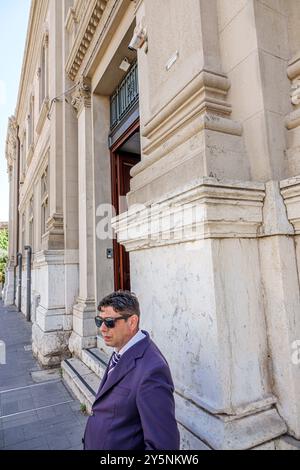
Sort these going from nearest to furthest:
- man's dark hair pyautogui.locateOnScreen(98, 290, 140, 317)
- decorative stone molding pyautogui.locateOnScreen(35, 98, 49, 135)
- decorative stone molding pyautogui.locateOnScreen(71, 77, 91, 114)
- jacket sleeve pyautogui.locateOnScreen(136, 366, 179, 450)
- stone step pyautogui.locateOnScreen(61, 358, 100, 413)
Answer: jacket sleeve pyautogui.locateOnScreen(136, 366, 179, 450)
man's dark hair pyautogui.locateOnScreen(98, 290, 140, 317)
stone step pyautogui.locateOnScreen(61, 358, 100, 413)
decorative stone molding pyautogui.locateOnScreen(71, 77, 91, 114)
decorative stone molding pyautogui.locateOnScreen(35, 98, 49, 135)

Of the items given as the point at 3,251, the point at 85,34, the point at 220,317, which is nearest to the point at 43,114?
the point at 85,34

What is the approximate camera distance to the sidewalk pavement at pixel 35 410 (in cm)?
328

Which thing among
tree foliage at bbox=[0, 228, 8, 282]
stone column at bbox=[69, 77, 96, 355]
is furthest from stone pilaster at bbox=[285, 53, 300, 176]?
tree foliage at bbox=[0, 228, 8, 282]

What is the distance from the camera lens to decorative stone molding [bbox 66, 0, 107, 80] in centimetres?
524

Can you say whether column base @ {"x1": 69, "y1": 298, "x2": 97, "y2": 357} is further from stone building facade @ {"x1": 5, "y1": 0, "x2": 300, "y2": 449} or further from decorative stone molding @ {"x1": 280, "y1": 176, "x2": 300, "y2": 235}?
decorative stone molding @ {"x1": 280, "y1": 176, "x2": 300, "y2": 235}

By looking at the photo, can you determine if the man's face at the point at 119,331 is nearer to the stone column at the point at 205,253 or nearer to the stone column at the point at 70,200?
the stone column at the point at 205,253

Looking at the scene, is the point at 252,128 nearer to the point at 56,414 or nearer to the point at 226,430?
the point at 226,430

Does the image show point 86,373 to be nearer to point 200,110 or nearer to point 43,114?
point 200,110

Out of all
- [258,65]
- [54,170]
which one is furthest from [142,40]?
[54,170]

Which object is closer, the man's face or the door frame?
the man's face

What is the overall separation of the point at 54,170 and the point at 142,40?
14.1ft

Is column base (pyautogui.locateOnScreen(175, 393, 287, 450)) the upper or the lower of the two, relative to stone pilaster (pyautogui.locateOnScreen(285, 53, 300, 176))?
lower

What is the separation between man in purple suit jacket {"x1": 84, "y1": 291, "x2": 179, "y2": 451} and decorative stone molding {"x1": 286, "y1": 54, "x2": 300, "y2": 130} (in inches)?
63.6

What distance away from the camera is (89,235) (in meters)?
5.75
